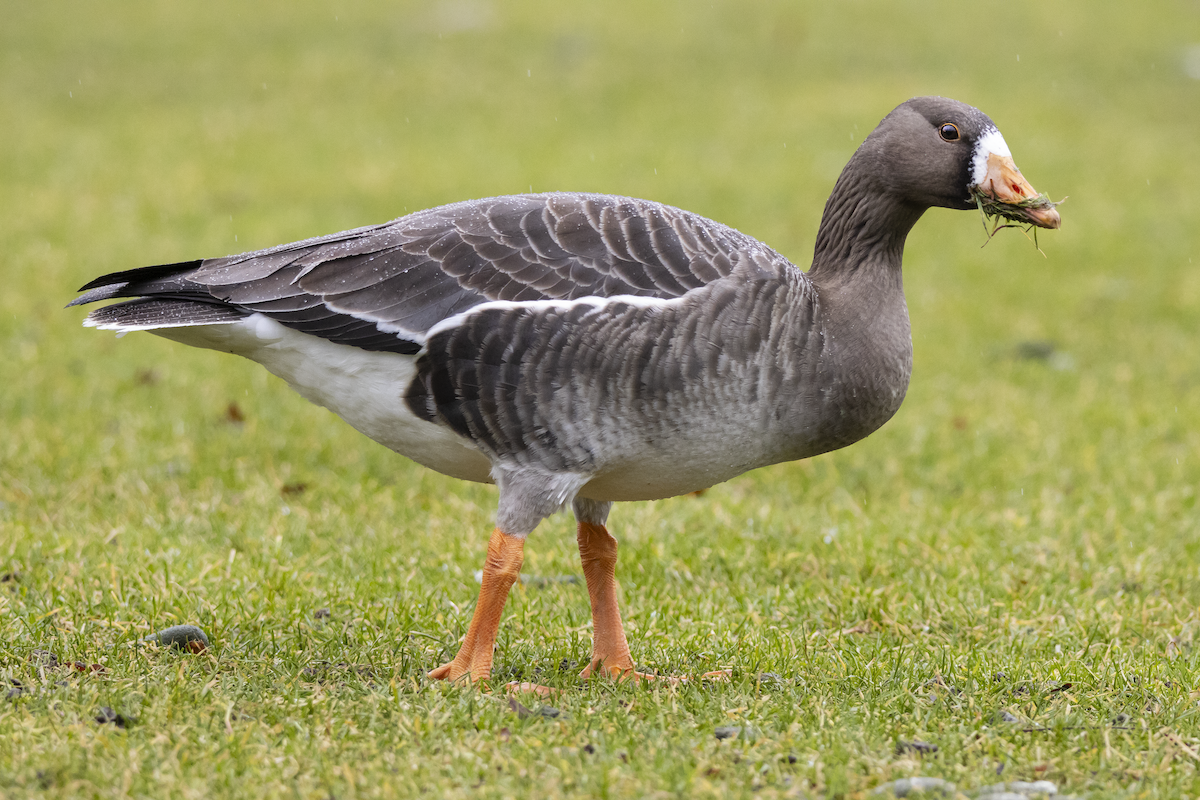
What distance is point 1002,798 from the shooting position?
3.50 metres

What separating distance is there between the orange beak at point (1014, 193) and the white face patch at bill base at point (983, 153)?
0.05ft

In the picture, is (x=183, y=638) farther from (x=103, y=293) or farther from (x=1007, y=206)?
(x=1007, y=206)

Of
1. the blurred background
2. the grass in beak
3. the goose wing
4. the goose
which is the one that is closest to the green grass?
the blurred background

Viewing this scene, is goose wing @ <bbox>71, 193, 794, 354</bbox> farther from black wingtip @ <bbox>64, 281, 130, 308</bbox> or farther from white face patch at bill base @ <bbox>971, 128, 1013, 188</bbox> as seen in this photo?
white face patch at bill base @ <bbox>971, 128, 1013, 188</bbox>

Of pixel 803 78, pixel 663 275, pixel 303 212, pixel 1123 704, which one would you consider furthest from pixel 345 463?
pixel 803 78

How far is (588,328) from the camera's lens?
4238 mm

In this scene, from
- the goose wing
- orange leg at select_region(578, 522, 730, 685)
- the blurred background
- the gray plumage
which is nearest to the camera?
the gray plumage

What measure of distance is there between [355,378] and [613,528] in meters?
2.34

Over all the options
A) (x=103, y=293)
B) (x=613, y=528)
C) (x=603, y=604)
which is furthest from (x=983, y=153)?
(x=103, y=293)

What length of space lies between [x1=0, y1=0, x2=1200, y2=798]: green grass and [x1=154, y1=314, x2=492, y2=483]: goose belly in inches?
32.6

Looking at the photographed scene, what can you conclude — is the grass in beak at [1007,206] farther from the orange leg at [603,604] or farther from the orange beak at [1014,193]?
the orange leg at [603,604]

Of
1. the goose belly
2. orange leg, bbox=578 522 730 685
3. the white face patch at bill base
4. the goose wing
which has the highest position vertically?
the white face patch at bill base

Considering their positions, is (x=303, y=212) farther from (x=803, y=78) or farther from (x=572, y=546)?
(x=803, y=78)

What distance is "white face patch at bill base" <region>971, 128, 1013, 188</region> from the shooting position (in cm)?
449
